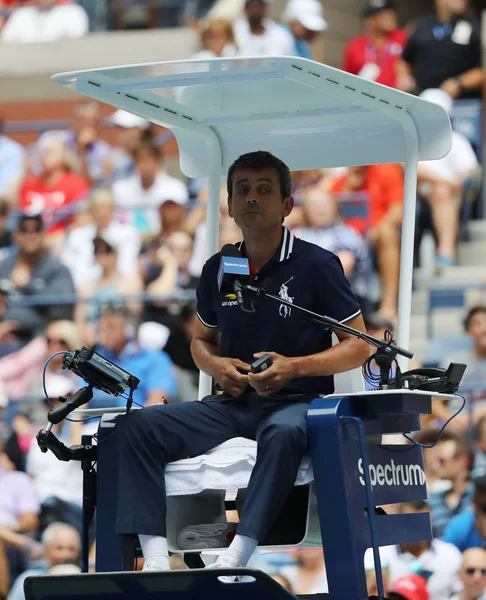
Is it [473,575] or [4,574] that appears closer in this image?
[473,575]

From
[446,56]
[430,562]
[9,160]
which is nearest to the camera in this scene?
[430,562]

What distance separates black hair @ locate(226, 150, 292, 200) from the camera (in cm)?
557

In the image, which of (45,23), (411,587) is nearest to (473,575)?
(411,587)

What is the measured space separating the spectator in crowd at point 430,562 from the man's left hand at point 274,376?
308 cm

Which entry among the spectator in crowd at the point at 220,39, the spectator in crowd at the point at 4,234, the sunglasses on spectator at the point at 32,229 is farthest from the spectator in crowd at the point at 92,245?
the spectator in crowd at the point at 220,39

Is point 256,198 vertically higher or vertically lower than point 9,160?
lower

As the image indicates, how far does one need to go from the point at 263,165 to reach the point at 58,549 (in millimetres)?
4574

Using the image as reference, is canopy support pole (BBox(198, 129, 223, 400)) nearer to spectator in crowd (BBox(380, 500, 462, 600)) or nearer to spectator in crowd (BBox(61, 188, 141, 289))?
spectator in crowd (BBox(380, 500, 462, 600))

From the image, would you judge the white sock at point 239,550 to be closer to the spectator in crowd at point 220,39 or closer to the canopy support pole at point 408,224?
the canopy support pole at point 408,224

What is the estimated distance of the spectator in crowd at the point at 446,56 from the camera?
1253 cm

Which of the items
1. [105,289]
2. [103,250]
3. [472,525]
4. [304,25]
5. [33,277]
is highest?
[304,25]

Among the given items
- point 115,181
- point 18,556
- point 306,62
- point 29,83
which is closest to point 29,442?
point 18,556

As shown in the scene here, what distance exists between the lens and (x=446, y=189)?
11.5m

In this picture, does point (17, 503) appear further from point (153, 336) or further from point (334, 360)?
point (334, 360)
